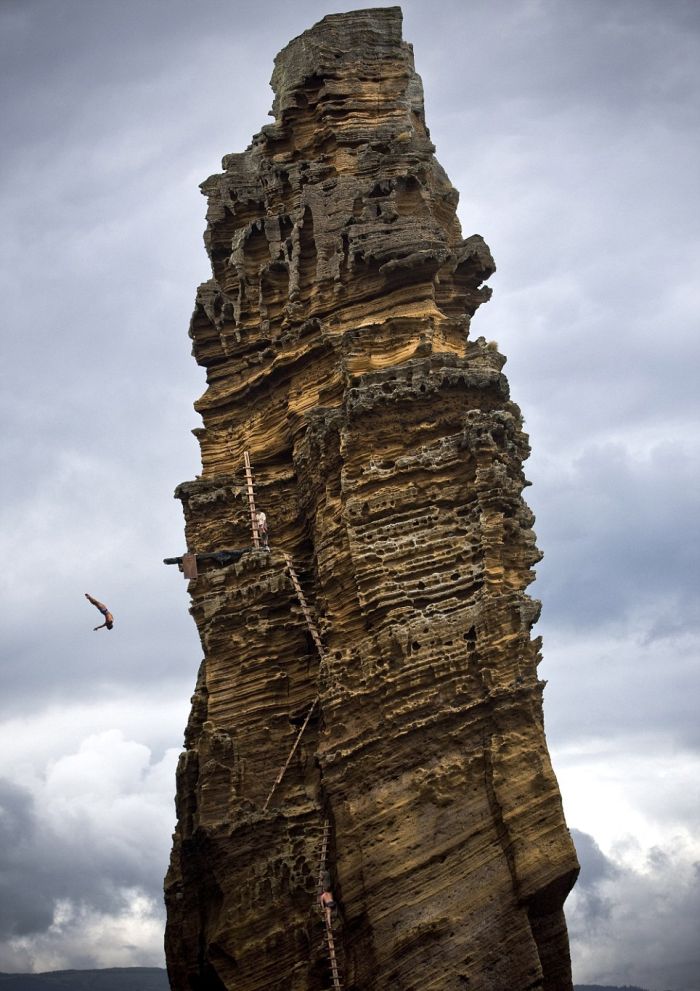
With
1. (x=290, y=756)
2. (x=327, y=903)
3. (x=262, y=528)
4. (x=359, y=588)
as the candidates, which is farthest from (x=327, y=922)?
(x=262, y=528)

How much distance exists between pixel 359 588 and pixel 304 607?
7.71 feet

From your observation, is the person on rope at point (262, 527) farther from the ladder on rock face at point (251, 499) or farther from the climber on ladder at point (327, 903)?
the climber on ladder at point (327, 903)

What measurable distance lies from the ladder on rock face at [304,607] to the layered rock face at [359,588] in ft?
0.60

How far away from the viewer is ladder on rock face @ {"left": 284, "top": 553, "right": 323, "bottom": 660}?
1170 inches

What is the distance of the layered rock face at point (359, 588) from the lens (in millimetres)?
26250

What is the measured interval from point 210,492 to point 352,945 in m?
10.9

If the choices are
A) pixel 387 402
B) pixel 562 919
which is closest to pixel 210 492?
pixel 387 402

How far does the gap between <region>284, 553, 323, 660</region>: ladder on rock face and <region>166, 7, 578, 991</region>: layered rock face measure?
0.18 m

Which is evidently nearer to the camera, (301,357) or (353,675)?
(353,675)

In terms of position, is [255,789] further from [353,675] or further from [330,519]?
[330,519]

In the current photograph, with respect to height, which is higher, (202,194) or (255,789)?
(202,194)

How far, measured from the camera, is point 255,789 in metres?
29.9

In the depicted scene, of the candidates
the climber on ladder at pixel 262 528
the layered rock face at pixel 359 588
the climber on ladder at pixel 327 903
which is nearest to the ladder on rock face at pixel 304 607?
the layered rock face at pixel 359 588

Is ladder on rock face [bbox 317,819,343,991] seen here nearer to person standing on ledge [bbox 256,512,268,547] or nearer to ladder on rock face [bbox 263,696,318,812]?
ladder on rock face [bbox 263,696,318,812]
